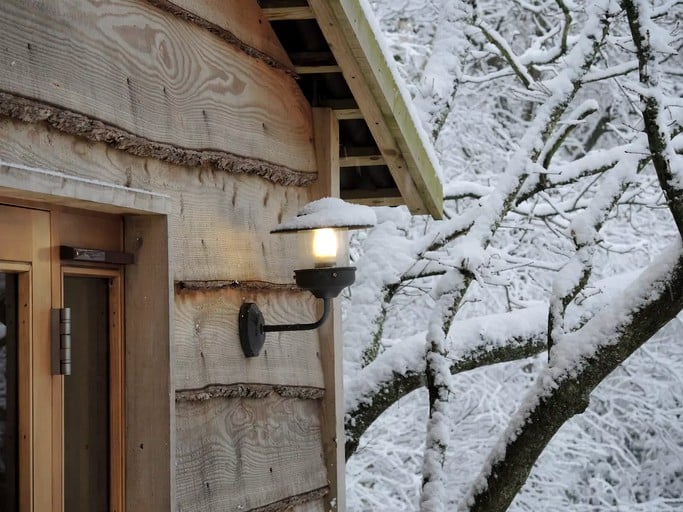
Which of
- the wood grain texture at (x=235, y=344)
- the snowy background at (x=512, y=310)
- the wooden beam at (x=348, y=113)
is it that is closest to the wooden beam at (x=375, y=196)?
the wooden beam at (x=348, y=113)

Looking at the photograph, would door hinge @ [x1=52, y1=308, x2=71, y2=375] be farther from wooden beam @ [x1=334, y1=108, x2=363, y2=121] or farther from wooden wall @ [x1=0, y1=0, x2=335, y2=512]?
wooden beam @ [x1=334, y1=108, x2=363, y2=121]

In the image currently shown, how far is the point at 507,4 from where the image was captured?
27.5 ft

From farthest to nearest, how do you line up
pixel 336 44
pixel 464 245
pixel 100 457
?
pixel 464 245, pixel 336 44, pixel 100 457

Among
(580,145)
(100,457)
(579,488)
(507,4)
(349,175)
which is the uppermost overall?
(507,4)

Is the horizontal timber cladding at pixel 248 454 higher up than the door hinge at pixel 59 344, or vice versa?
the door hinge at pixel 59 344

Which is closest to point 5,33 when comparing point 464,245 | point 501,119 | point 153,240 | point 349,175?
point 153,240

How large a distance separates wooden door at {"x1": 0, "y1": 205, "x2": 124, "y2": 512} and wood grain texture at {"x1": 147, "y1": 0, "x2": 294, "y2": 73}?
0.68m

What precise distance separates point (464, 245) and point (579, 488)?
18.0 feet

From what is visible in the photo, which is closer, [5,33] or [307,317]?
[5,33]

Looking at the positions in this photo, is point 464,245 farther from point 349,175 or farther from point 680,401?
point 680,401

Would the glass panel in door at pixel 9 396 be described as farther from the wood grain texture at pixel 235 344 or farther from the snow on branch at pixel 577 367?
the snow on branch at pixel 577 367

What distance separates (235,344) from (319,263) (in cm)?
35

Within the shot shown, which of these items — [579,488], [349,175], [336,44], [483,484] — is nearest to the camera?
[336,44]

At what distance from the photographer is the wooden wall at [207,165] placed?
2.03m
